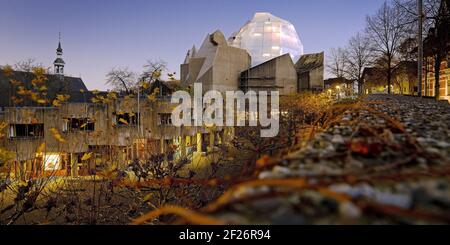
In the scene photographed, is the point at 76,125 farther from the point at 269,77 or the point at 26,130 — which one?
the point at 269,77

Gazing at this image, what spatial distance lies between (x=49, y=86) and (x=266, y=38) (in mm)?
31637

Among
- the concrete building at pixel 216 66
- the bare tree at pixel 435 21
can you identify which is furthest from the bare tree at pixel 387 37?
the concrete building at pixel 216 66

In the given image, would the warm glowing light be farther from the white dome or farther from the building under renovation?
the white dome

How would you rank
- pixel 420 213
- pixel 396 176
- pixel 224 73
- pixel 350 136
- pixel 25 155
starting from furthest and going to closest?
1. pixel 224 73
2. pixel 25 155
3. pixel 350 136
4. pixel 396 176
5. pixel 420 213

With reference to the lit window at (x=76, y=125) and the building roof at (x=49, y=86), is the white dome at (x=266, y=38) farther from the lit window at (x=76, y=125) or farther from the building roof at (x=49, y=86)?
the lit window at (x=76, y=125)

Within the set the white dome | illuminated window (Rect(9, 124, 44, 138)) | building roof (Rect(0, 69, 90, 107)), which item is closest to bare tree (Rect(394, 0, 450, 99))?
building roof (Rect(0, 69, 90, 107))

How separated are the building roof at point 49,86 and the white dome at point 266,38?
25.0 meters

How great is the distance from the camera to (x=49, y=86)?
125ft

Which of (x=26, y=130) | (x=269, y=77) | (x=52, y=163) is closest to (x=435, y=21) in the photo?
(x=269, y=77)

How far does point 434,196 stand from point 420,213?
160 millimetres

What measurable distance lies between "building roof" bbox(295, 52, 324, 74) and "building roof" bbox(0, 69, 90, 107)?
28623 mm
